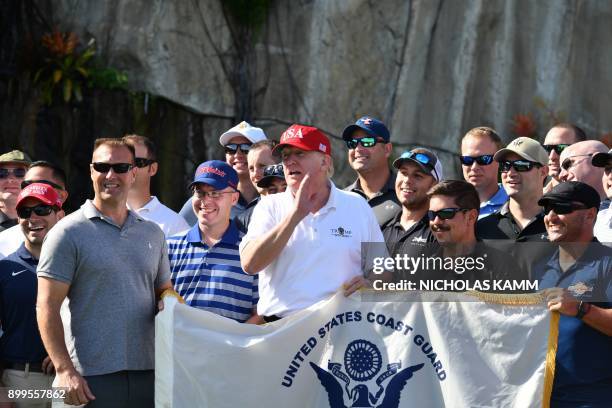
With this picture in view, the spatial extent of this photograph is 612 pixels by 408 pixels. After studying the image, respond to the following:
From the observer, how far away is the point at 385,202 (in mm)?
7184

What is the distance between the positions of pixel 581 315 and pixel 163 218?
3442mm

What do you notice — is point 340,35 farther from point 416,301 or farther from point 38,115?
point 416,301

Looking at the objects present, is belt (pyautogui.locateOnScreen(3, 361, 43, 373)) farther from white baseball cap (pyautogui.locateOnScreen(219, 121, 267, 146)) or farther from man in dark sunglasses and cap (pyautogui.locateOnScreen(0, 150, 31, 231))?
white baseball cap (pyautogui.locateOnScreen(219, 121, 267, 146))

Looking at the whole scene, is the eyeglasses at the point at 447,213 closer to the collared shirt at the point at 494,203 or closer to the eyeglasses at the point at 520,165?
the eyeglasses at the point at 520,165

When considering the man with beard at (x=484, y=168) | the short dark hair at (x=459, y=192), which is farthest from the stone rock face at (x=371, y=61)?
the short dark hair at (x=459, y=192)

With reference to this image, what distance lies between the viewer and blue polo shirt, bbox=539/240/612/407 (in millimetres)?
5172

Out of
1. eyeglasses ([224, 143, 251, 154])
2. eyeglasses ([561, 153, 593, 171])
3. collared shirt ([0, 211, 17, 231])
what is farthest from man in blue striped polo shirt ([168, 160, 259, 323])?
eyeglasses ([561, 153, 593, 171])

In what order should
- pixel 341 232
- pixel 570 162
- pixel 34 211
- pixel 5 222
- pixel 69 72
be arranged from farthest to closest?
pixel 69 72, pixel 5 222, pixel 570 162, pixel 34 211, pixel 341 232

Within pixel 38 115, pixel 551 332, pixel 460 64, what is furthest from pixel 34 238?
pixel 460 64

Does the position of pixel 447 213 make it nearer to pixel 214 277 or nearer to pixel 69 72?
pixel 214 277

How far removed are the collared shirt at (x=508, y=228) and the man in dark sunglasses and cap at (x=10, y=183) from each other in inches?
138

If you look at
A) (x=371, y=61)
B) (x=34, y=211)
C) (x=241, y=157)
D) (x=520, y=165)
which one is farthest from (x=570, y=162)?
(x=371, y=61)

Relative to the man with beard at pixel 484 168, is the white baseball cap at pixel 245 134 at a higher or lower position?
higher

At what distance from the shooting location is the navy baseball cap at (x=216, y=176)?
6.65 m
